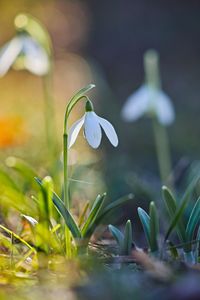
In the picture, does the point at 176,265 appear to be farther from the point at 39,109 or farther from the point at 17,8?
the point at 17,8

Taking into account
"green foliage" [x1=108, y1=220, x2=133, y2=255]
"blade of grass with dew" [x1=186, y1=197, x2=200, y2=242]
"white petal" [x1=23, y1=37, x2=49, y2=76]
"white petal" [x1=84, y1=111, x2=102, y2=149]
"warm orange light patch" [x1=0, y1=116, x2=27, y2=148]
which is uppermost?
"white petal" [x1=23, y1=37, x2=49, y2=76]

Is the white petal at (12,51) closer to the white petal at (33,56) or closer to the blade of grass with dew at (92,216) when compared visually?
the white petal at (33,56)

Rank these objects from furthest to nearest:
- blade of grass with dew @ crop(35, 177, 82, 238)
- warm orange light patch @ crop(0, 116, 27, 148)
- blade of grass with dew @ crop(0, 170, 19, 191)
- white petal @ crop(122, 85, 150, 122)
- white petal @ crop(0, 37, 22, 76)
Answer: warm orange light patch @ crop(0, 116, 27, 148), white petal @ crop(122, 85, 150, 122), white petal @ crop(0, 37, 22, 76), blade of grass with dew @ crop(0, 170, 19, 191), blade of grass with dew @ crop(35, 177, 82, 238)

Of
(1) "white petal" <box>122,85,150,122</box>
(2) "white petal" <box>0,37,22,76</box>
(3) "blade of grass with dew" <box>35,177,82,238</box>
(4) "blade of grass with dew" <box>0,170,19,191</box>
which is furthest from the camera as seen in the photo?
(1) "white petal" <box>122,85,150,122</box>

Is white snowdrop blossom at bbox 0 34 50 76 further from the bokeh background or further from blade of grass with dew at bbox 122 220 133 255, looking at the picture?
blade of grass with dew at bbox 122 220 133 255

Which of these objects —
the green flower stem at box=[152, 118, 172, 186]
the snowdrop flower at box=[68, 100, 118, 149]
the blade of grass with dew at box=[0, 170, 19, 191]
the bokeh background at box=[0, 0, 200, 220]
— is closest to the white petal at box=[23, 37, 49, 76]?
the bokeh background at box=[0, 0, 200, 220]

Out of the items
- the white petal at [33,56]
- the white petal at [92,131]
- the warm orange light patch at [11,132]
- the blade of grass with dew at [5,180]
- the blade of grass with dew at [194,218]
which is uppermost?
the white petal at [33,56]

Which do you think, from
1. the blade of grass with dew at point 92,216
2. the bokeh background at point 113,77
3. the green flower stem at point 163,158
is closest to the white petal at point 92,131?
the blade of grass with dew at point 92,216

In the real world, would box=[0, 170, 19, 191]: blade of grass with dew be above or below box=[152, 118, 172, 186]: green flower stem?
below
